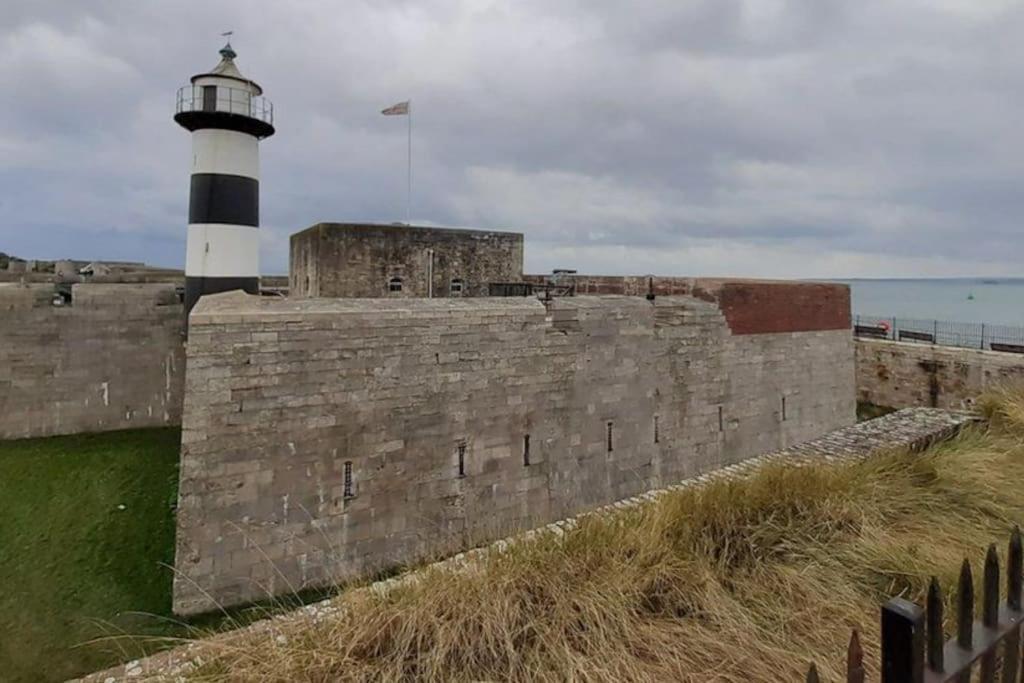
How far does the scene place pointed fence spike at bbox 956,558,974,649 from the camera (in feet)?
5.01

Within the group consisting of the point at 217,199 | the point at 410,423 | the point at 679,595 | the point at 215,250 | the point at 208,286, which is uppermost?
the point at 217,199

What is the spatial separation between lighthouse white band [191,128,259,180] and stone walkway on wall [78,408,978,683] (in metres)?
10.6

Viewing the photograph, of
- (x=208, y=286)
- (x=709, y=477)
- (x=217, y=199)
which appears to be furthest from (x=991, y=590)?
(x=217, y=199)

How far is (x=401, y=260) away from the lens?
14.0 meters

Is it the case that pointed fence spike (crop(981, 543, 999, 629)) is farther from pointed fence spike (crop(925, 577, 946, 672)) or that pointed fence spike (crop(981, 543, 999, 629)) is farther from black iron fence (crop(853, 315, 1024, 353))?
black iron fence (crop(853, 315, 1024, 353))

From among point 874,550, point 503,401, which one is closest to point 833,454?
point 874,550

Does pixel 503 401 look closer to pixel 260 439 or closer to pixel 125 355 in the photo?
pixel 260 439

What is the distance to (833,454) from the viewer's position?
4.84 meters

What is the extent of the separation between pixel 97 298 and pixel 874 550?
554 inches

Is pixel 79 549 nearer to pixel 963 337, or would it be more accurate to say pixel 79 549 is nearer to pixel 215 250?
pixel 215 250

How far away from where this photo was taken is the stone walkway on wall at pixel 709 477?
2.41m

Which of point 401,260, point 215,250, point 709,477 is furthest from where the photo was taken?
point 401,260

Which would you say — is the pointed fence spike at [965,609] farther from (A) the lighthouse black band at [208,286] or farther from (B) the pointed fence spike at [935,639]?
(A) the lighthouse black band at [208,286]

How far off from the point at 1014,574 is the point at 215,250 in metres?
12.2
